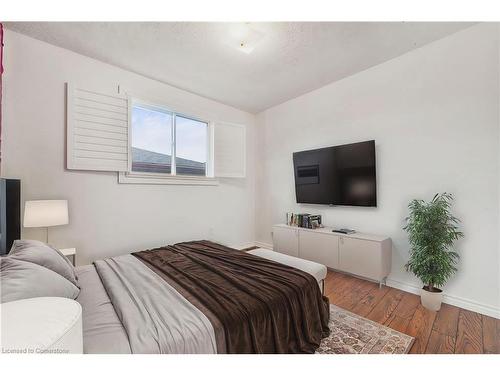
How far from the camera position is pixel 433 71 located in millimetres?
2352

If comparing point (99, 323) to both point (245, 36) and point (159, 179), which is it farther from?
point (245, 36)

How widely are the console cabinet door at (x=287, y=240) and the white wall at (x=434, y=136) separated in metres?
0.56

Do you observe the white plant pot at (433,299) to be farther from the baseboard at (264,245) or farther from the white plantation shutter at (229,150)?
the white plantation shutter at (229,150)

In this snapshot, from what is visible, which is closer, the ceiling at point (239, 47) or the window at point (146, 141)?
the ceiling at point (239, 47)

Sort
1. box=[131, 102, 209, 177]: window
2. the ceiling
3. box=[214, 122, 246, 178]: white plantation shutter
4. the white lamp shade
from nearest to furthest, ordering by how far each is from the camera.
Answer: the white lamp shade → the ceiling → box=[131, 102, 209, 177]: window → box=[214, 122, 246, 178]: white plantation shutter

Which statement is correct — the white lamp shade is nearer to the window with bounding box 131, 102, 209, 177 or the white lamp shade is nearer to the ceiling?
the window with bounding box 131, 102, 209, 177

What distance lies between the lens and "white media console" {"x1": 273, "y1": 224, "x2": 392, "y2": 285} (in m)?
2.50

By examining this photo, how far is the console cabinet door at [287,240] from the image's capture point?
3288 millimetres

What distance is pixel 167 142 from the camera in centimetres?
341

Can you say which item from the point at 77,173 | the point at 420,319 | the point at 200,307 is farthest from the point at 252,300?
the point at 77,173

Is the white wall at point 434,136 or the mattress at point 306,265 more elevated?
the white wall at point 434,136

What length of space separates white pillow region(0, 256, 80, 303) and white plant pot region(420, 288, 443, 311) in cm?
291

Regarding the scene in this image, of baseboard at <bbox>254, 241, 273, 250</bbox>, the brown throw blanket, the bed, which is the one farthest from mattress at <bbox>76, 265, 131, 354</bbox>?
baseboard at <bbox>254, 241, 273, 250</bbox>

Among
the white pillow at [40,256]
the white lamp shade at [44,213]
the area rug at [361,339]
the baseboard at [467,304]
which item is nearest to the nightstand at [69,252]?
the white lamp shade at [44,213]
